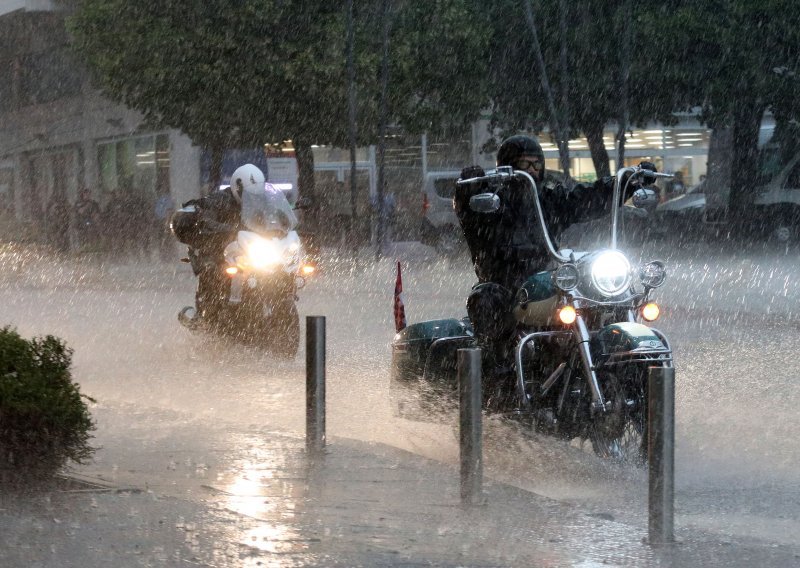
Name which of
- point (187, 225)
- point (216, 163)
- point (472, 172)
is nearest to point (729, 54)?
point (216, 163)

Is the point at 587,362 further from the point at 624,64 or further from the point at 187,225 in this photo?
the point at 624,64

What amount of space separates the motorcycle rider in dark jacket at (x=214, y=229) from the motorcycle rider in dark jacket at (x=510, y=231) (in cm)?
457

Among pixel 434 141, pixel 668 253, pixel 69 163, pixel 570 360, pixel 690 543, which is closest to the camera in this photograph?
pixel 690 543

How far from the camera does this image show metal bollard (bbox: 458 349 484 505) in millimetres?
6098

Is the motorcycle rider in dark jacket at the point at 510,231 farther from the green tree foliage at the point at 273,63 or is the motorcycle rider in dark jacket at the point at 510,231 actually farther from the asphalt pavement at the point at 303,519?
the green tree foliage at the point at 273,63

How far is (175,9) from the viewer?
1195 inches

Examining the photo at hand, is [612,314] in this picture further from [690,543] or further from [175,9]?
[175,9]

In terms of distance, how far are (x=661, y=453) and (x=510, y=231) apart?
239 centimetres

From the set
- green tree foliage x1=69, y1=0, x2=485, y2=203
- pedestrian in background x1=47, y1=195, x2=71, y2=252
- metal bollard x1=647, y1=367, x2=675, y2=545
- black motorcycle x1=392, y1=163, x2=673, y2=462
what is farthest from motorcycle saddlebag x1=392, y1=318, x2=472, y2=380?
pedestrian in background x1=47, y1=195, x2=71, y2=252

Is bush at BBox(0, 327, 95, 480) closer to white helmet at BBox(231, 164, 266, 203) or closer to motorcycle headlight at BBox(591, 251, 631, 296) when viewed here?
motorcycle headlight at BBox(591, 251, 631, 296)

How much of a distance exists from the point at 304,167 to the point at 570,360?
26422 mm

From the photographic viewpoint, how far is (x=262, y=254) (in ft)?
39.3

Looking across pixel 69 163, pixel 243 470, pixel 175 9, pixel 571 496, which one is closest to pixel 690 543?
pixel 571 496

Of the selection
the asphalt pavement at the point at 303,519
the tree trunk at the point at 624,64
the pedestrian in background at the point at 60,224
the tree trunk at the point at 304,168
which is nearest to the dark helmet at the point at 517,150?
the asphalt pavement at the point at 303,519
